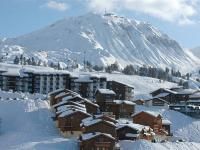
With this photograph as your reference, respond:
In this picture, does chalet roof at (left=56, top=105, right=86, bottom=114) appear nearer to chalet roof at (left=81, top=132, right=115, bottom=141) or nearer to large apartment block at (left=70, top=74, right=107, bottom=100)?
chalet roof at (left=81, top=132, right=115, bottom=141)

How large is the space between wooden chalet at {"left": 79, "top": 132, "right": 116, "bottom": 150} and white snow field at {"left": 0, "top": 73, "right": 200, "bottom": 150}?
4.02ft

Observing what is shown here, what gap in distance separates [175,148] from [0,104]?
90.2ft

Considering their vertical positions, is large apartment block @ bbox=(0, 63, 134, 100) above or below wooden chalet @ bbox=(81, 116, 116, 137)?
above

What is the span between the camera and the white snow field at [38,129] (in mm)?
66312

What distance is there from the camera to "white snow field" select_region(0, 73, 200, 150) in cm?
6631

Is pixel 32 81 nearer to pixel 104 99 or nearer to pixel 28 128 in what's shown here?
pixel 104 99

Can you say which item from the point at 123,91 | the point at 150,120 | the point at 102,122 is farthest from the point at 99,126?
the point at 123,91

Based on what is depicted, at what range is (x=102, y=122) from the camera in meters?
69.2

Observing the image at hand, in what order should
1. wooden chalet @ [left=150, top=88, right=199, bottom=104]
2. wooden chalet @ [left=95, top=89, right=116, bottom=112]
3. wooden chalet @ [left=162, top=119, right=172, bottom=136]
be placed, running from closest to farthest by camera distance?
wooden chalet @ [left=162, top=119, right=172, bottom=136] < wooden chalet @ [left=95, top=89, right=116, bottom=112] < wooden chalet @ [left=150, top=88, right=199, bottom=104]

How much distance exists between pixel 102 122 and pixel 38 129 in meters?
9.29

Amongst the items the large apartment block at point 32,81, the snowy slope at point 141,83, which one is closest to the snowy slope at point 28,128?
the large apartment block at point 32,81

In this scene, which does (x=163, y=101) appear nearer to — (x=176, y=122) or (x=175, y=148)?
(x=176, y=122)

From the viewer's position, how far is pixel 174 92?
132 meters

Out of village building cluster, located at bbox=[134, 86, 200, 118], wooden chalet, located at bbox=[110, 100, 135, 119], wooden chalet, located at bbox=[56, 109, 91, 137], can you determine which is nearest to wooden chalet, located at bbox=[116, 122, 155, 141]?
wooden chalet, located at bbox=[56, 109, 91, 137]
